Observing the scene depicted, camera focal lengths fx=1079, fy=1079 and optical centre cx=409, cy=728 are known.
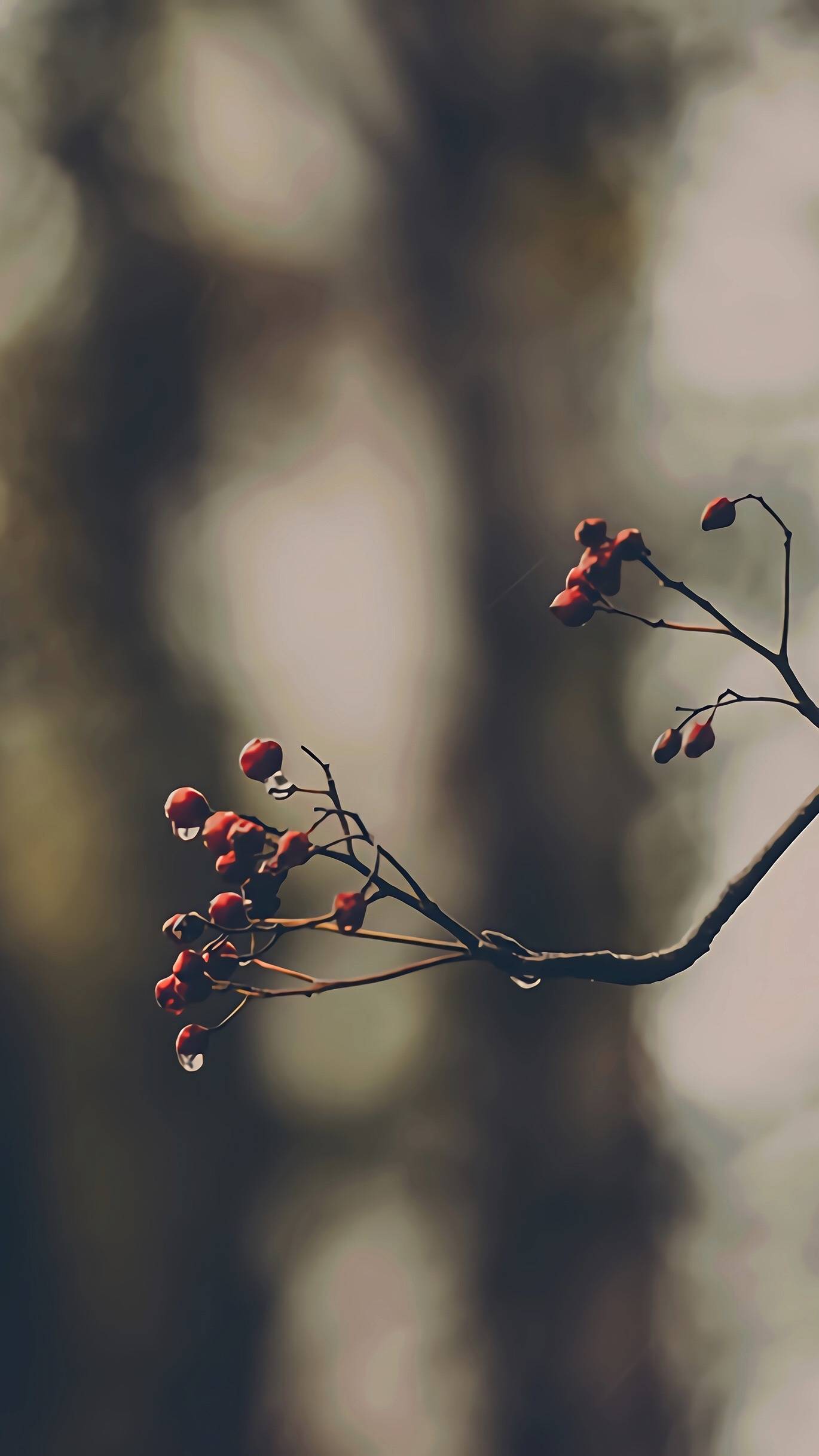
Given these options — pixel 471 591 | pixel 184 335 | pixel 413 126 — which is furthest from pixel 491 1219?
pixel 413 126

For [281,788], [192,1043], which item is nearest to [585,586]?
[281,788]

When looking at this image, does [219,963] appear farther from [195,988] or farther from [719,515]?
[719,515]

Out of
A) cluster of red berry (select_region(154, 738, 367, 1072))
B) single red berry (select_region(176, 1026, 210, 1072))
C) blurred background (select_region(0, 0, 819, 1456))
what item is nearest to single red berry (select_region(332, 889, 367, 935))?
cluster of red berry (select_region(154, 738, 367, 1072))

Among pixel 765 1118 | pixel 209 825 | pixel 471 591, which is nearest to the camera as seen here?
pixel 209 825

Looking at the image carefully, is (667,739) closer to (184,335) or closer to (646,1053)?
(646,1053)

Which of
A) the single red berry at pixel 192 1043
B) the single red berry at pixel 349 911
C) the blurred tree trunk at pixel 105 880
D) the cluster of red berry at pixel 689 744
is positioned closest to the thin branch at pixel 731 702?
the cluster of red berry at pixel 689 744

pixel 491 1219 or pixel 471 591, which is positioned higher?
pixel 471 591

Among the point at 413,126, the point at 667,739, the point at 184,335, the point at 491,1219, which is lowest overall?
the point at 491,1219

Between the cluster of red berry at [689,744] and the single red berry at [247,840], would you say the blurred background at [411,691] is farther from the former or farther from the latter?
the single red berry at [247,840]
